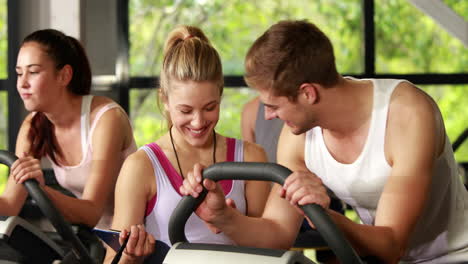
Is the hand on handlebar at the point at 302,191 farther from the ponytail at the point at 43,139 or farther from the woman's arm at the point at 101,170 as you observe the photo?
the ponytail at the point at 43,139

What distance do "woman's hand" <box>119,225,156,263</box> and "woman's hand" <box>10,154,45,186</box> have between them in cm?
24

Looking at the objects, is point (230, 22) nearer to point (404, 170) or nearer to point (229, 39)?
point (229, 39)

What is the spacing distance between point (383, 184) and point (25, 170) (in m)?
0.74

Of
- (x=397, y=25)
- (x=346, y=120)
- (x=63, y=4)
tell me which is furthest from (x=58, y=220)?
(x=397, y=25)

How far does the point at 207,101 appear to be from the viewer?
5.65 ft

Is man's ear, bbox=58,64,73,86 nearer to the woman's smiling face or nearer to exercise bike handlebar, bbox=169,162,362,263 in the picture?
the woman's smiling face

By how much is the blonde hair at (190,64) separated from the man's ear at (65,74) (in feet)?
1.41

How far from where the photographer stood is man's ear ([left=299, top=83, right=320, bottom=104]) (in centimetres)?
154

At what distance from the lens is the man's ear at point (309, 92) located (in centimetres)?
154

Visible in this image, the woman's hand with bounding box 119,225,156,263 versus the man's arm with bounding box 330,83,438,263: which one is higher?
the man's arm with bounding box 330,83,438,263

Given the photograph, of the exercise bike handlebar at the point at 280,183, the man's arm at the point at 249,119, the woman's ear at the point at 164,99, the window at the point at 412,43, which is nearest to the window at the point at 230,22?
the window at the point at 412,43

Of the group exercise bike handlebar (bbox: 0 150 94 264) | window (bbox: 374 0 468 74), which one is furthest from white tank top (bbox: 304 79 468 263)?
window (bbox: 374 0 468 74)

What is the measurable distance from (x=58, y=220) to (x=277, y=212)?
0.48 m

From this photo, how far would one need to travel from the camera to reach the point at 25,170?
1538 mm
